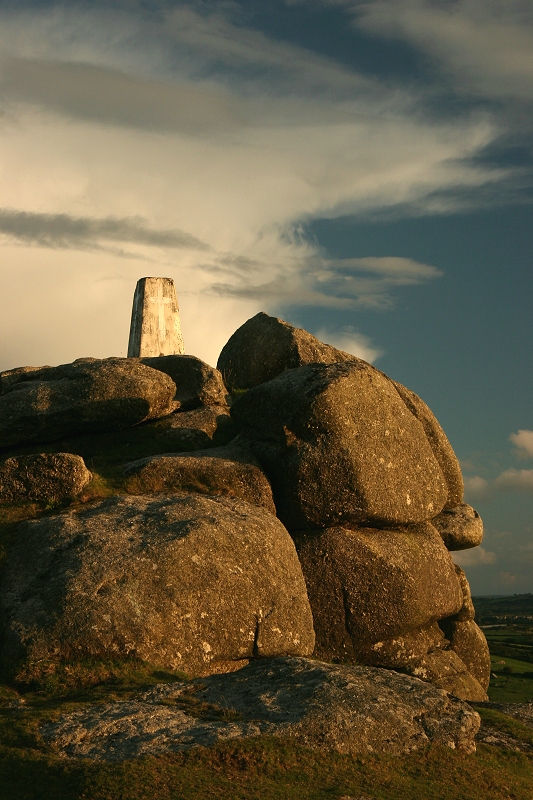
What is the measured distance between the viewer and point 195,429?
27906 mm

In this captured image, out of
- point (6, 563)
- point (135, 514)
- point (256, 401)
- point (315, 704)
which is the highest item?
point (256, 401)

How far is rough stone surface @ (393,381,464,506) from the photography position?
30.6 m

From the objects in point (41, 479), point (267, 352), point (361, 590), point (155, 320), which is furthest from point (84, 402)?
point (361, 590)

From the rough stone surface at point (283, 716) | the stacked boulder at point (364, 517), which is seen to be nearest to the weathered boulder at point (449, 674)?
the stacked boulder at point (364, 517)

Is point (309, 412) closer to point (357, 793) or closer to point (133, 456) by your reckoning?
point (133, 456)

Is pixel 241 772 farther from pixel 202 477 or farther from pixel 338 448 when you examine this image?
pixel 338 448

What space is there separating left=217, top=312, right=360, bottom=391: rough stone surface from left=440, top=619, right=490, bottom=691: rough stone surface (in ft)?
34.9

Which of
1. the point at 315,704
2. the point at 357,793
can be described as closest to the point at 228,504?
the point at 315,704

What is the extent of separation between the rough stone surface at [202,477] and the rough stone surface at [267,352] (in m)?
8.00

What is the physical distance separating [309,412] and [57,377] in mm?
9021

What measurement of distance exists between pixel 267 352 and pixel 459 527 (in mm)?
9684

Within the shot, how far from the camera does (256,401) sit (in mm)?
26391

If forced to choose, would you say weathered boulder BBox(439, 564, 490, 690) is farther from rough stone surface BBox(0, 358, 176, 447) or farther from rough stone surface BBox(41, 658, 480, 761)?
rough stone surface BBox(0, 358, 176, 447)

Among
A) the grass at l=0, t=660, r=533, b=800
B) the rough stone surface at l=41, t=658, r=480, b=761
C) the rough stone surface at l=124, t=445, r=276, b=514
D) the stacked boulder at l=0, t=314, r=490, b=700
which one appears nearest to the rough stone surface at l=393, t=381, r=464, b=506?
the stacked boulder at l=0, t=314, r=490, b=700
